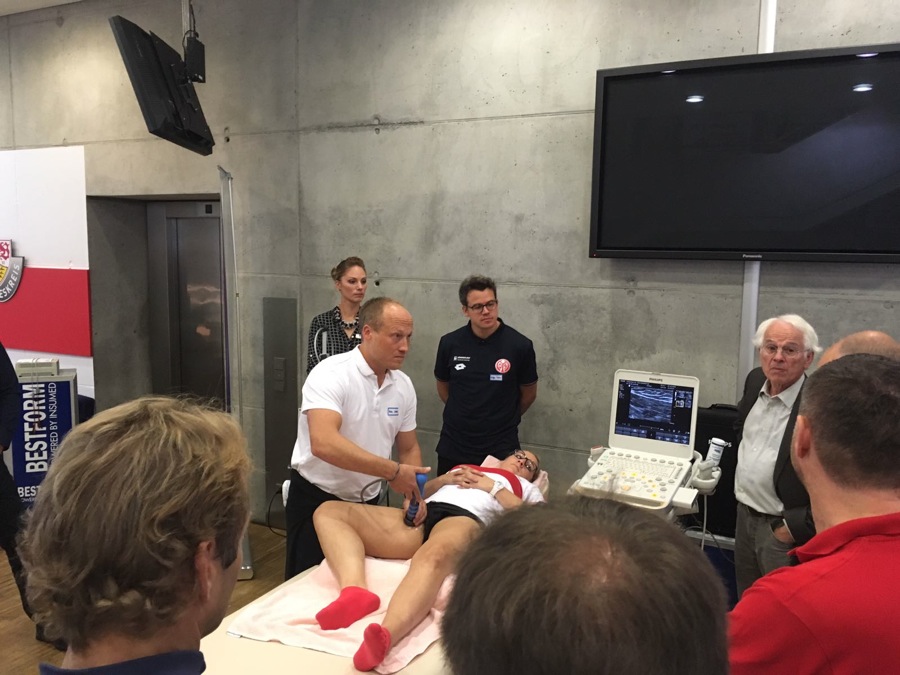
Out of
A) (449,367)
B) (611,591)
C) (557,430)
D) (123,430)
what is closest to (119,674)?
(123,430)

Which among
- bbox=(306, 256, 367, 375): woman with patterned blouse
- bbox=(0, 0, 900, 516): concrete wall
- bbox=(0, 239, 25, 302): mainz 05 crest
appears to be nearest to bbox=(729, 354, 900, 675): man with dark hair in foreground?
bbox=(0, 0, 900, 516): concrete wall

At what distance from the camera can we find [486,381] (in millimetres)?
3344

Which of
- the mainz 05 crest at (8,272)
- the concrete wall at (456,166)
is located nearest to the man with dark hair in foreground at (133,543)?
the concrete wall at (456,166)

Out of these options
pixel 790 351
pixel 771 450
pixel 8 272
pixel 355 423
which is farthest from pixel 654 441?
pixel 8 272

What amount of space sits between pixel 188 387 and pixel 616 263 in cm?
358

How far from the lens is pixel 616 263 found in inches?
137

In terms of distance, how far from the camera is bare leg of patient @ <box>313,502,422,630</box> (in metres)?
1.97

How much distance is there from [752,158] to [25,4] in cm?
505

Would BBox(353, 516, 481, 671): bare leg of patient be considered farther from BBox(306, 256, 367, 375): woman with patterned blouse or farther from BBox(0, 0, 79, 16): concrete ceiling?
BBox(0, 0, 79, 16): concrete ceiling

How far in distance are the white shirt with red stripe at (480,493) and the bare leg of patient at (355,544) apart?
174 mm

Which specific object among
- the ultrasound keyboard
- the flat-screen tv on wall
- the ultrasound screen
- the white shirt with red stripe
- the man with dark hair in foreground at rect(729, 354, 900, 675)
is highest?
the flat-screen tv on wall

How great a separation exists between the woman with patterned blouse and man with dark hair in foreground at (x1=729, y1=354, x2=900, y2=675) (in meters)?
2.70

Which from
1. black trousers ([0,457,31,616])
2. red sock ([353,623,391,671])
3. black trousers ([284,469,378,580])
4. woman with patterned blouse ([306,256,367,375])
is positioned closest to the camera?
red sock ([353,623,391,671])

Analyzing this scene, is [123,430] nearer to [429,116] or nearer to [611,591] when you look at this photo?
[611,591]
